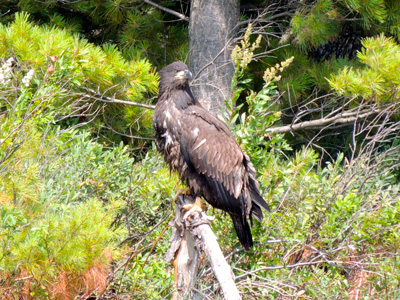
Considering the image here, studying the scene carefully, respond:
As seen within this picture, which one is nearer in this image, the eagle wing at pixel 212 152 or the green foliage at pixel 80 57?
the eagle wing at pixel 212 152

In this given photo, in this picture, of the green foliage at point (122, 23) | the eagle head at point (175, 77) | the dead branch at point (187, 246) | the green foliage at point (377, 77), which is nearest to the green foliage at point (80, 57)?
the green foliage at point (122, 23)

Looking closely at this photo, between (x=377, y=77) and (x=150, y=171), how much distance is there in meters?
2.25

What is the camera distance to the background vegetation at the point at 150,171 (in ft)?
9.54

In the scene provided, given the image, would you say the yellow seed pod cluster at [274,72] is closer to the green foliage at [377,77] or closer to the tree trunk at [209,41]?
the green foliage at [377,77]

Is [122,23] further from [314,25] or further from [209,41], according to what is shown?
[314,25]

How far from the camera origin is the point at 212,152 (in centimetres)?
384

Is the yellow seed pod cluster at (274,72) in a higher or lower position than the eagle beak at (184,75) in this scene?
higher

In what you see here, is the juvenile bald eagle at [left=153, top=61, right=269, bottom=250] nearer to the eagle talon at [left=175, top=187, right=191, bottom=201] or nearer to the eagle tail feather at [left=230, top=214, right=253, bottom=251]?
the eagle tail feather at [left=230, top=214, right=253, bottom=251]

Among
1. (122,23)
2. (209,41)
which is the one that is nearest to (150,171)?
(209,41)

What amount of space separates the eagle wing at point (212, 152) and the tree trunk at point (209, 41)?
1901 millimetres

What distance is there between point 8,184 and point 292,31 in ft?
11.3

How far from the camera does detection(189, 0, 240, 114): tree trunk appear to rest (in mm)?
5773

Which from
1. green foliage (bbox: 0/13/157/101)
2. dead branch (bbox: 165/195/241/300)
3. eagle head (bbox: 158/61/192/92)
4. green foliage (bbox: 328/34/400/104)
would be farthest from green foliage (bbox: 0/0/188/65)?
dead branch (bbox: 165/195/241/300)

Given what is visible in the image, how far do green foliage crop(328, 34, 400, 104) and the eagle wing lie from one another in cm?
173
